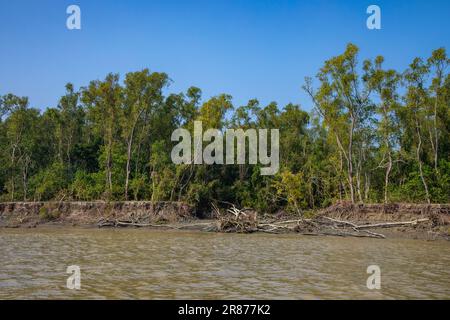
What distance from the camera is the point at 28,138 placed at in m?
41.5

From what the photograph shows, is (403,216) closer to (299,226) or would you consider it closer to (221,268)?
(299,226)

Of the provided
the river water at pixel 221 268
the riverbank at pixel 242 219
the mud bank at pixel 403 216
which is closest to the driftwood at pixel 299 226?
the riverbank at pixel 242 219

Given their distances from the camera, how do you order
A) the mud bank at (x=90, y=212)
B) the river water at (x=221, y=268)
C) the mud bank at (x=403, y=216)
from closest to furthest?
the river water at (x=221, y=268) → the mud bank at (x=403, y=216) → the mud bank at (x=90, y=212)

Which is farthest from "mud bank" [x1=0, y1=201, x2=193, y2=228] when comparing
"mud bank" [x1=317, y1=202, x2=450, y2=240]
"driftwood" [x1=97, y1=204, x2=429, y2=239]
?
"mud bank" [x1=317, y1=202, x2=450, y2=240]

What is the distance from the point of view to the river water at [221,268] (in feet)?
32.3

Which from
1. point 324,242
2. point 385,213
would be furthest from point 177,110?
point 324,242

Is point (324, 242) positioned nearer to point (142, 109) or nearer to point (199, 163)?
point (199, 163)

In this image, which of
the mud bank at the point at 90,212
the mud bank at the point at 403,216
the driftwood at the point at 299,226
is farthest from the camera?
the mud bank at the point at 90,212

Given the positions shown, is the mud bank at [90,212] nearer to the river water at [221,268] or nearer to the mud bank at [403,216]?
the river water at [221,268]

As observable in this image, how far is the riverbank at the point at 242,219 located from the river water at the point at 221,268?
163 inches

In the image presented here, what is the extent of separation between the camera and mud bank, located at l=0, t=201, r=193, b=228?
3116 centimetres

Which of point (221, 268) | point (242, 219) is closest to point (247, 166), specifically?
point (242, 219)

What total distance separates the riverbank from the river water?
413 centimetres
